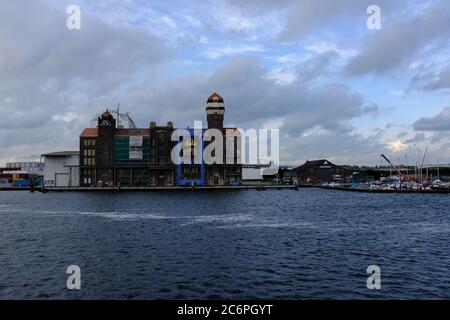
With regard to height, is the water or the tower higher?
the tower

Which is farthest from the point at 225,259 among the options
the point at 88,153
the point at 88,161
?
the point at 88,153

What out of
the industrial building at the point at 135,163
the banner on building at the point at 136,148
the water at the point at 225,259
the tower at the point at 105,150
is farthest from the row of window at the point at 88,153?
the water at the point at 225,259

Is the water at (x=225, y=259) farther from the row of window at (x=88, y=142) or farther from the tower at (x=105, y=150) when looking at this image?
the row of window at (x=88, y=142)

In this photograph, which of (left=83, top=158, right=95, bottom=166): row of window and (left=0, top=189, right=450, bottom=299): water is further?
(left=83, top=158, right=95, bottom=166): row of window

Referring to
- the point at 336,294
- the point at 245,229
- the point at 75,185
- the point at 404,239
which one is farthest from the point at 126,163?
the point at 336,294

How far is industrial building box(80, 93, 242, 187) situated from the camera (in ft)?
636

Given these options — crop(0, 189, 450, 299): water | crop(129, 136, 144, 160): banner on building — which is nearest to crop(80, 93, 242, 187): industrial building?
crop(129, 136, 144, 160): banner on building

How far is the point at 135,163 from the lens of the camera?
7731 inches

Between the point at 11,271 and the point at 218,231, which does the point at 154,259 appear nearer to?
the point at 11,271

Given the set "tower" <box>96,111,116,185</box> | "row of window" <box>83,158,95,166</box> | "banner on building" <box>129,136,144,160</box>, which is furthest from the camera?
"banner on building" <box>129,136,144,160</box>

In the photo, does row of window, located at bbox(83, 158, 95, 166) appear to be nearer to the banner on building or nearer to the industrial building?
the industrial building

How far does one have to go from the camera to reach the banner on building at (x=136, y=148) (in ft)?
643

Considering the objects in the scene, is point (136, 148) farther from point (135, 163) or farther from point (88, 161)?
point (88, 161)
